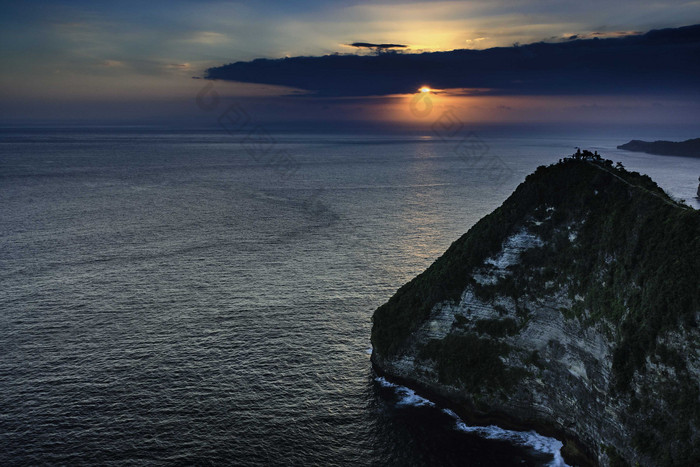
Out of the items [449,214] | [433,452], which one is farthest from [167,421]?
[449,214]

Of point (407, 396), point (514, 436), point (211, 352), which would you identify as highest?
point (211, 352)

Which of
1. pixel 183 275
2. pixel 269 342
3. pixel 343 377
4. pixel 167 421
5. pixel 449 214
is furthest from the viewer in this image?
pixel 449 214

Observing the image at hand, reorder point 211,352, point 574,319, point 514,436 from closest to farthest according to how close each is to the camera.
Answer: point 574,319, point 514,436, point 211,352

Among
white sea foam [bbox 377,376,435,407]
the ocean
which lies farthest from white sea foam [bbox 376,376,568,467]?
the ocean

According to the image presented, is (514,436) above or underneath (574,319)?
underneath

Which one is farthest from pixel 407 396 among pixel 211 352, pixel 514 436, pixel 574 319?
pixel 211 352

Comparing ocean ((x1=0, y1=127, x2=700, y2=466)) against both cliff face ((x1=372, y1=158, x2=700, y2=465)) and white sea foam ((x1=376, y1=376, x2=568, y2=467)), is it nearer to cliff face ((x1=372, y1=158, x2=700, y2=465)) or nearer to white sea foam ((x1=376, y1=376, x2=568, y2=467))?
white sea foam ((x1=376, y1=376, x2=568, y2=467))

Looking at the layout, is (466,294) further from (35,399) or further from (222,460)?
(35,399)

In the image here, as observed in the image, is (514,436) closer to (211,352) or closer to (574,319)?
(574,319)

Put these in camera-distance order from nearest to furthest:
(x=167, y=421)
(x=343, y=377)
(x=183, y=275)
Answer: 1. (x=167, y=421)
2. (x=343, y=377)
3. (x=183, y=275)
